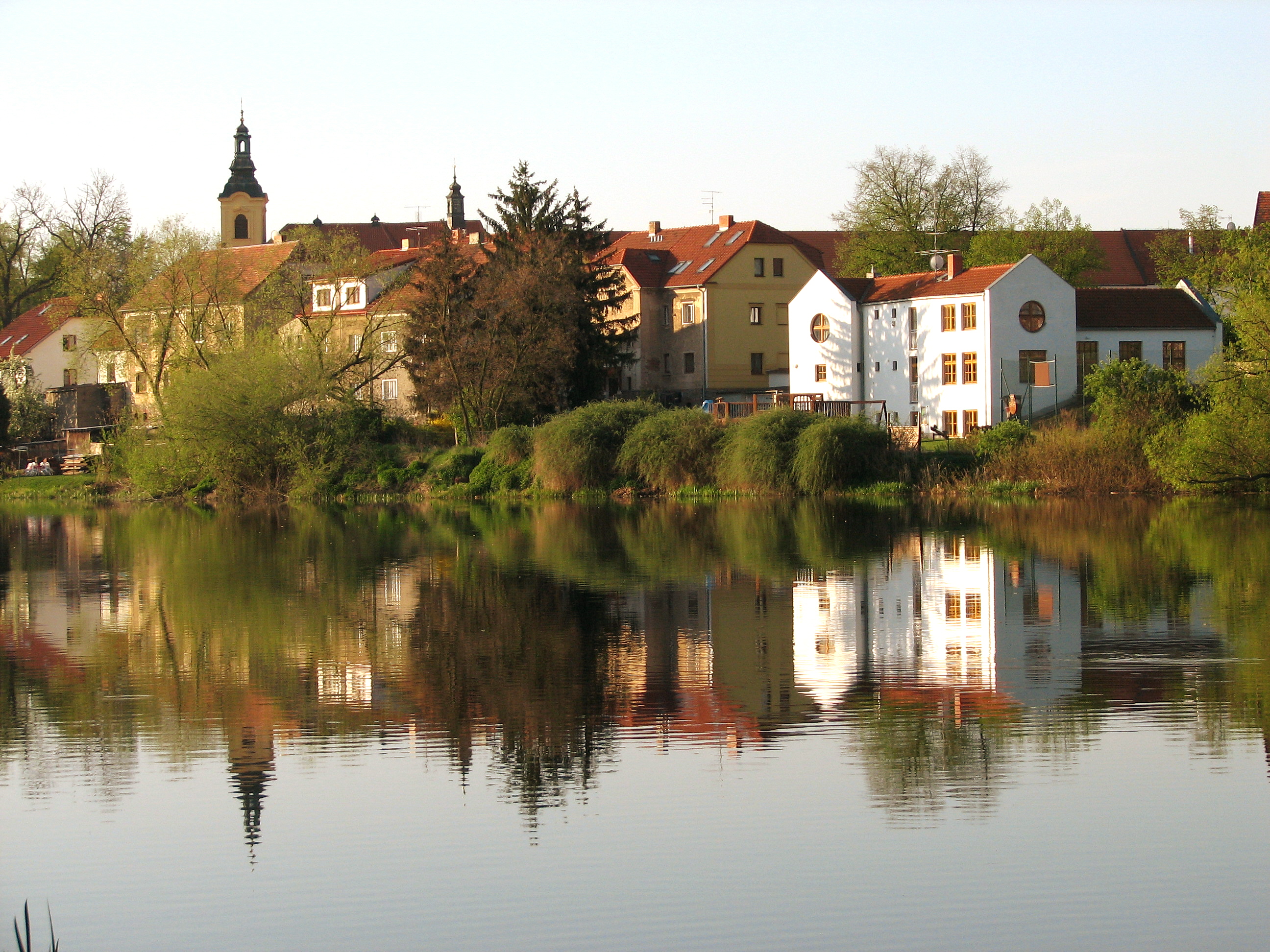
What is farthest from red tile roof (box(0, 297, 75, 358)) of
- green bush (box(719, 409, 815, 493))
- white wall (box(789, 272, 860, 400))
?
green bush (box(719, 409, 815, 493))

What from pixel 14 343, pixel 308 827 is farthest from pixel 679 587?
pixel 14 343

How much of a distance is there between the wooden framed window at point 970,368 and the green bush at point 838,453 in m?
9.28

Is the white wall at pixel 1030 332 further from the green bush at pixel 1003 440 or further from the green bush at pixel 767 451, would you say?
the green bush at pixel 767 451

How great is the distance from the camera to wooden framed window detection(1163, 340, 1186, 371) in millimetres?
59438

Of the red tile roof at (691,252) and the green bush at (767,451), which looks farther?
the red tile roof at (691,252)

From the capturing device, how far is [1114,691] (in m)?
14.8

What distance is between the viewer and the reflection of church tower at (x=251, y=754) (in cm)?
1133

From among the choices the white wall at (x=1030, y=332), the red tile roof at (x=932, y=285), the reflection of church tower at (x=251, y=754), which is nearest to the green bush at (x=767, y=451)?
the white wall at (x=1030, y=332)

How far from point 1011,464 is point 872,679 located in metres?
34.2

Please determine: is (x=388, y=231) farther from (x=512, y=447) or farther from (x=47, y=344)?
(x=512, y=447)

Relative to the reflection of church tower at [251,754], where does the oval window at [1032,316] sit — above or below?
above

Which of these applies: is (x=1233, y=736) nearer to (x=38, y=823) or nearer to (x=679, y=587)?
(x=38, y=823)

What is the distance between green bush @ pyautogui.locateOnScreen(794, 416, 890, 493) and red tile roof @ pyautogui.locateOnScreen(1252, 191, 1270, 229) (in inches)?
1179

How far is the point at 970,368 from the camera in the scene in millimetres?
58500
